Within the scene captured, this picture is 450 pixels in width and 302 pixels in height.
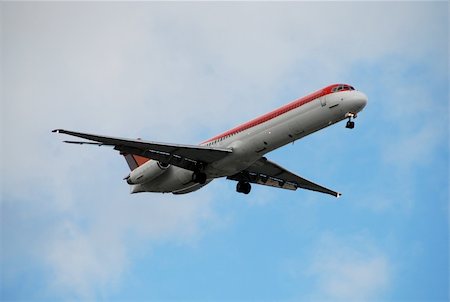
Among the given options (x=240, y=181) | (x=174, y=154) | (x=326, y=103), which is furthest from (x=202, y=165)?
(x=326, y=103)

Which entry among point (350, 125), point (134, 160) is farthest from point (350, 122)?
point (134, 160)

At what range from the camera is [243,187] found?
209 ft

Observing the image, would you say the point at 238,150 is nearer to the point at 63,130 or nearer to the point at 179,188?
the point at 179,188

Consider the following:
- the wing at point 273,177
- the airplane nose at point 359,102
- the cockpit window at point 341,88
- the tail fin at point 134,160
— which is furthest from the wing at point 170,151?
the airplane nose at point 359,102

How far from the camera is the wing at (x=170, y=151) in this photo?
55688mm

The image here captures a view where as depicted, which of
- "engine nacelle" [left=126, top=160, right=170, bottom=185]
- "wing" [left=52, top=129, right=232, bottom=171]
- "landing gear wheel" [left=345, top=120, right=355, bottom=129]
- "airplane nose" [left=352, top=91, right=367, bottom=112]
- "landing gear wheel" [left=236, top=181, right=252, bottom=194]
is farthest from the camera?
"landing gear wheel" [left=236, top=181, right=252, bottom=194]

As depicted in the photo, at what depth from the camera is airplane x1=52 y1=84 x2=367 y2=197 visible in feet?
177

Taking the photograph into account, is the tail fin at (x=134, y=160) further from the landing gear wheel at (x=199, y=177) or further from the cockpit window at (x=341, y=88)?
the cockpit window at (x=341, y=88)

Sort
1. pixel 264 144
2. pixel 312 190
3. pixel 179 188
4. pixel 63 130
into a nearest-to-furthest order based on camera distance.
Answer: pixel 63 130, pixel 264 144, pixel 179 188, pixel 312 190

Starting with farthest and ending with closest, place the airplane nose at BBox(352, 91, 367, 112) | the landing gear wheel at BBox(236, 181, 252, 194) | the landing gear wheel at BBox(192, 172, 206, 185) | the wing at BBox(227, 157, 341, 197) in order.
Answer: the landing gear wheel at BBox(236, 181, 252, 194)
the wing at BBox(227, 157, 341, 197)
the landing gear wheel at BBox(192, 172, 206, 185)
the airplane nose at BBox(352, 91, 367, 112)

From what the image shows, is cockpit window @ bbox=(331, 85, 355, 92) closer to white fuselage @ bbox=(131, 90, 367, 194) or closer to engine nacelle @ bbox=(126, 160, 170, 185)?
white fuselage @ bbox=(131, 90, 367, 194)

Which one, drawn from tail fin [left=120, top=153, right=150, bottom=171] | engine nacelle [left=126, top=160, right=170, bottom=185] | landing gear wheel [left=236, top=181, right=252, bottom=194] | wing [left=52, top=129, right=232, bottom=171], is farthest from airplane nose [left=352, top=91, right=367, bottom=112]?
tail fin [left=120, top=153, right=150, bottom=171]

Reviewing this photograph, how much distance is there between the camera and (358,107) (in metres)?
53.3

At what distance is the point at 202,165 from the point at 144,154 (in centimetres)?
398
